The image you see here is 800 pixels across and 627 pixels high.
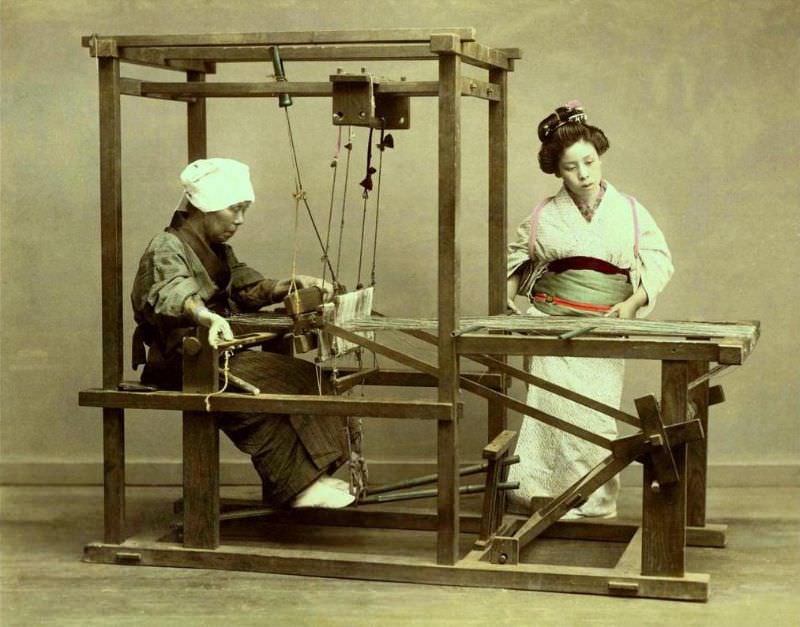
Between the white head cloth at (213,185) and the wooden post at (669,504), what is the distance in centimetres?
151

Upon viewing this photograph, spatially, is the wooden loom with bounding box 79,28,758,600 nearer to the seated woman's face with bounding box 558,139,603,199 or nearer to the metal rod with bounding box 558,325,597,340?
the metal rod with bounding box 558,325,597,340

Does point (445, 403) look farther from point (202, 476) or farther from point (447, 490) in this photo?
point (202, 476)

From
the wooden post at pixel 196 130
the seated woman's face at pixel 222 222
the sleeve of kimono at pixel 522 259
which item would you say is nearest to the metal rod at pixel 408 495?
the sleeve of kimono at pixel 522 259

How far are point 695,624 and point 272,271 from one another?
102 inches

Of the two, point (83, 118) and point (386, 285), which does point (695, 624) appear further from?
point (83, 118)

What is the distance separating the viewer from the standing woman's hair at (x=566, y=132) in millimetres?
5117

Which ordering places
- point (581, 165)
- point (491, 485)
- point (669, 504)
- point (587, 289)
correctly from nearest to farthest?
1. point (669, 504)
2. point (491, 485)
3. point (581, 165)
4. point (587, 289)

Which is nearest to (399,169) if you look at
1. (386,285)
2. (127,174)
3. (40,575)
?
(386,285)

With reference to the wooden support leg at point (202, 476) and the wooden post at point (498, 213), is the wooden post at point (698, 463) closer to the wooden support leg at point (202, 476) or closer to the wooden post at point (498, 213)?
the wooden post at point (498, 213)

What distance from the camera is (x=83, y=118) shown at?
601 centimetres

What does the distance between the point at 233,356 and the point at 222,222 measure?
1.46ft

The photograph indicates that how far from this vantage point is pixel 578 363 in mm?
5359

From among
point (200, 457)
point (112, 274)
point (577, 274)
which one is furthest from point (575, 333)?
point (112, 274)

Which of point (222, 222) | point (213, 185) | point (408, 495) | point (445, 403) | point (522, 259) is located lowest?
point (408, 495)
